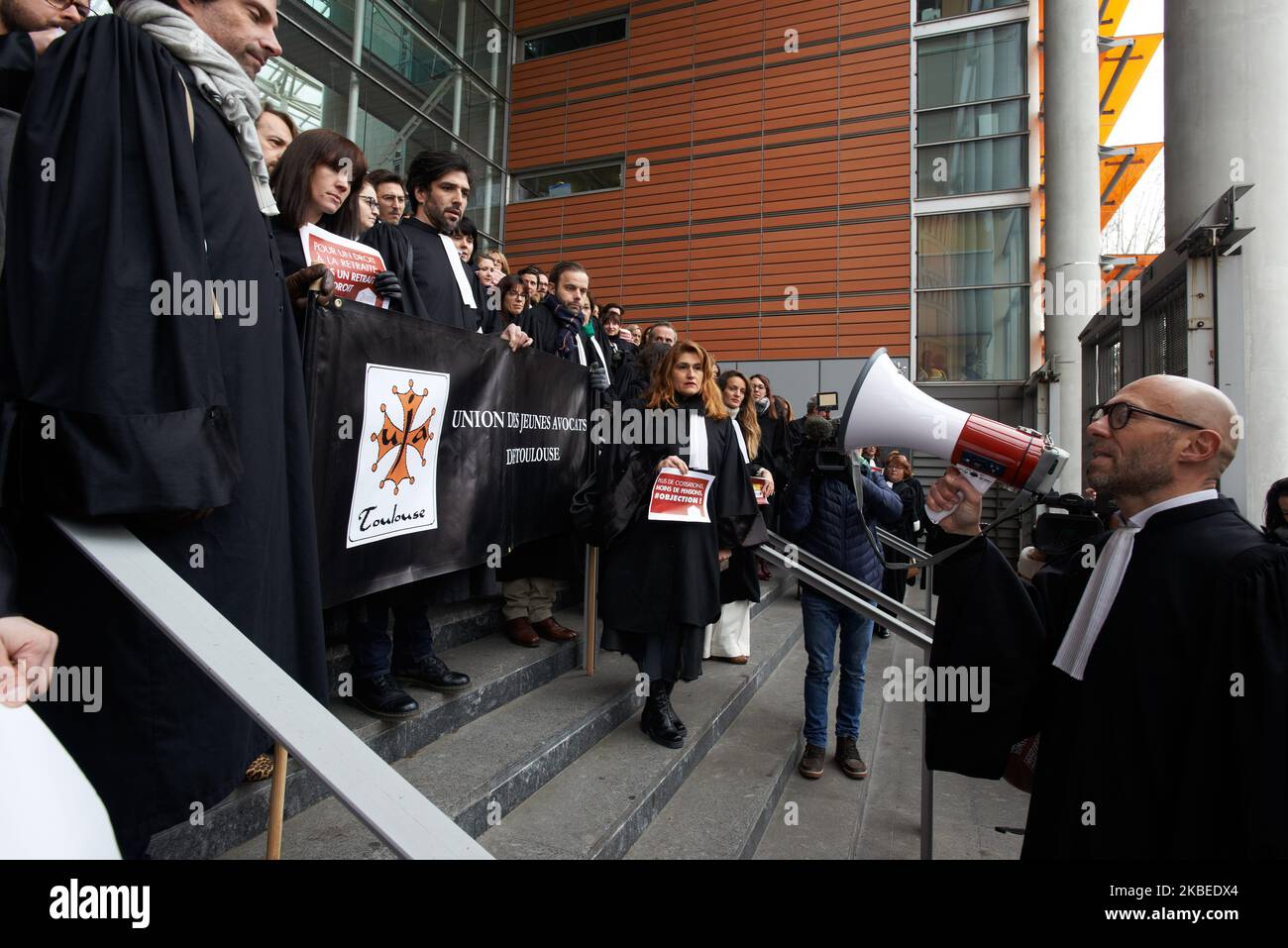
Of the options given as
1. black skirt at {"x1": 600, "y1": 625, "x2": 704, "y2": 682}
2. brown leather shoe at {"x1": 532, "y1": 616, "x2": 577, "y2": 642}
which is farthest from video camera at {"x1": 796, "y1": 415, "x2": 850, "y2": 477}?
brown leather shoe at {"x1": 532, "y1": 616, "x2": 577, "y2": 642}

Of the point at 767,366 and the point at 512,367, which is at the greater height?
the point at 767,366

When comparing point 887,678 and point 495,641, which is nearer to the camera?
point 495,641

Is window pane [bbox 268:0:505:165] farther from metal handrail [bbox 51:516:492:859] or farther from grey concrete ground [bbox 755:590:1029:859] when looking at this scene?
metal handrail [bbox 51:516:492:859]

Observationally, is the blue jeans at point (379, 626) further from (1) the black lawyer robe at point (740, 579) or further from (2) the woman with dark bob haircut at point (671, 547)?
(1) the black lawyer robe at point (740, 579)

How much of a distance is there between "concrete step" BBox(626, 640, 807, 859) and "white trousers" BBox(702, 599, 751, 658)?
351mm

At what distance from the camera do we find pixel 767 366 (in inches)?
536

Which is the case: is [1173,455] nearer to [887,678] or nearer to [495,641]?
[495,641]

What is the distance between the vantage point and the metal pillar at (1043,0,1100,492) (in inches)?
364

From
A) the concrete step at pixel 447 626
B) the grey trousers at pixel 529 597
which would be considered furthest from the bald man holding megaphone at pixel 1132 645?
the grey trousers at pixel 529 597

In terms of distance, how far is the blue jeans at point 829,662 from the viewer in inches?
149

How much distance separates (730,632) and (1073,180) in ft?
28.6

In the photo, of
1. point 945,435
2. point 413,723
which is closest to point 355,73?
point 413,723
